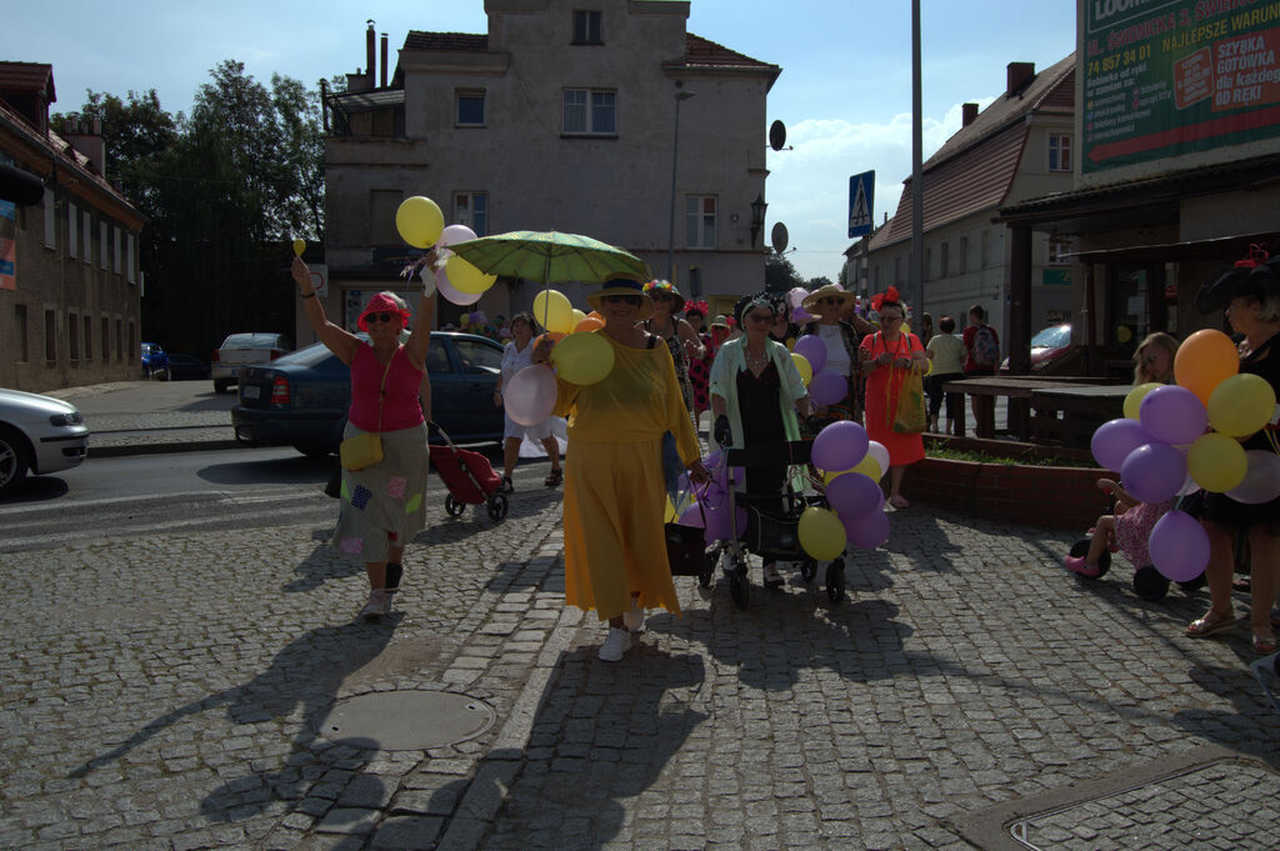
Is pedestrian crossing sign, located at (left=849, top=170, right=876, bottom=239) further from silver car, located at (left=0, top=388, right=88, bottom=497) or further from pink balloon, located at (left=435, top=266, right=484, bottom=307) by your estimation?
silver car, located at (left=0, top=388, right=88, bottom=497)

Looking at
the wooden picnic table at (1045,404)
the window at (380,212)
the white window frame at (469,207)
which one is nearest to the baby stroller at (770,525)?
the wooden picnic table at (1045,404)

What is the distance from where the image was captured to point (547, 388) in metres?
5.29

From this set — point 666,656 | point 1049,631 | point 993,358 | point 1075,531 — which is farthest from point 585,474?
point 993,358

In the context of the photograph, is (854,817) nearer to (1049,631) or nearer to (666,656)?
(666,656)

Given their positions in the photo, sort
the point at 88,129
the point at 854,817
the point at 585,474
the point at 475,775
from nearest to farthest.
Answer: the point at 854,817, the point at 475,775, the point at 585,474, the point at 88,129

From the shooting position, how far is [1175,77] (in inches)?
711

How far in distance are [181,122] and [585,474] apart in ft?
206

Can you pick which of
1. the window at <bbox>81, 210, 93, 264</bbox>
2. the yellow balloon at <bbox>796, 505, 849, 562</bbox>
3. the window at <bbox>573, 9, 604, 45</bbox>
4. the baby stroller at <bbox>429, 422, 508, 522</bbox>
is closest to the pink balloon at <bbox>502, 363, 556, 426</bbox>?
the yellow balloon at <bbox>796, 505, 849, 562</bbox>

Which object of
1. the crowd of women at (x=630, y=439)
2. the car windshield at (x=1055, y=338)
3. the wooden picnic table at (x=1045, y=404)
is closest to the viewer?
the crowd of women at (x=630, y=439)

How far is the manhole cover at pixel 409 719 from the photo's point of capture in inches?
169

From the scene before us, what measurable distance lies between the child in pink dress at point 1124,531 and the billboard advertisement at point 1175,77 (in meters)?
12.6

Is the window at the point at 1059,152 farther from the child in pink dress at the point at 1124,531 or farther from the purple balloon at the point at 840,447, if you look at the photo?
the purple balloon at the point at 840,447

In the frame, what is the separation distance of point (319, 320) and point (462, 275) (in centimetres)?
79

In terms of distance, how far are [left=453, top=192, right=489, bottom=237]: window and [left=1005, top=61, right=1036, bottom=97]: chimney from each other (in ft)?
77.5
